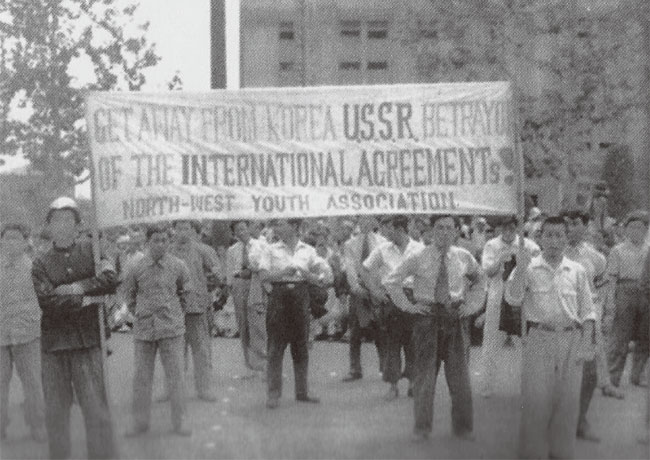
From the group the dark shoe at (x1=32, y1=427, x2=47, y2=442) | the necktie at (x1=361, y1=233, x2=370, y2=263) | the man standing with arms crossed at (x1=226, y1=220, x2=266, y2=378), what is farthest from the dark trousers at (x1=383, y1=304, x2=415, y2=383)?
the dark shoe at (x1=32, y1=427, x2=47, y2=442)

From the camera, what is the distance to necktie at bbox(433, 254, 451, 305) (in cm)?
1012

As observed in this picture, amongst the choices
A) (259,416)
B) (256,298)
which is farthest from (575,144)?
(259,416)

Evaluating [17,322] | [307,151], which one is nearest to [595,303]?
[307,151]

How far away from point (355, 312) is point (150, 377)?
4.31 meters

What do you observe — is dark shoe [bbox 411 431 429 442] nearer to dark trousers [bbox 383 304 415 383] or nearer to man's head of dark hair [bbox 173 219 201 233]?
dark trousers [bbox 383 304 415 383]

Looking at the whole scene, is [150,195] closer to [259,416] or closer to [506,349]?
[259,416]

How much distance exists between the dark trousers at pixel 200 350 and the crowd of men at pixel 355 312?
0.05 ft

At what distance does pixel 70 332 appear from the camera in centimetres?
896

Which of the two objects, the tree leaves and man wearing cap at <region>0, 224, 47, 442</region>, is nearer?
man wearing cap at <region>0, 224, 47, 442</region>

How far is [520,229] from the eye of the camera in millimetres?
9125

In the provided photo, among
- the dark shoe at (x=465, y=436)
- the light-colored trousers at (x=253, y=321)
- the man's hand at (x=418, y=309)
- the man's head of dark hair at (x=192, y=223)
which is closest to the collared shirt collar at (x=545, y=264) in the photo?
the man's hand at (x=418, y=309)

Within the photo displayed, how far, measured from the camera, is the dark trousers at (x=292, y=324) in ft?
40.3

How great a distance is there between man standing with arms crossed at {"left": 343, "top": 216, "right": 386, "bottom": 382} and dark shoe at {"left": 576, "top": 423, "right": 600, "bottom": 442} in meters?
4.15

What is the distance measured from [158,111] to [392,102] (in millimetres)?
1702
